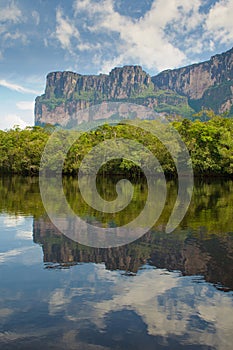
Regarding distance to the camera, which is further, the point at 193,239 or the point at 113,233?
the point at 113,233

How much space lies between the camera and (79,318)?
8547 mm

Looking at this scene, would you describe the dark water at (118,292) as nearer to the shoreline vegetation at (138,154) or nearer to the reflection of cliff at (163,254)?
the reflection of cliff at (163,254)

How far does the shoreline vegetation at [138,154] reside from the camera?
210 ft

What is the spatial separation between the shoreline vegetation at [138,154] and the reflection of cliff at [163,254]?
4783 centimetres

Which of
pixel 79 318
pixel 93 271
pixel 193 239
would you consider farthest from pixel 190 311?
pixel 193 239

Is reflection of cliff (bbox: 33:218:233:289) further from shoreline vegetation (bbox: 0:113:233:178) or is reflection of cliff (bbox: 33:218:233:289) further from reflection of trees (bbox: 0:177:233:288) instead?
shoreline vegetation (bbox: 0:113:233:178)

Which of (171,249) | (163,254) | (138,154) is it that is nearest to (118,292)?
(163,254)

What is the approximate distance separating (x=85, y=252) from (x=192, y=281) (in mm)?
5064

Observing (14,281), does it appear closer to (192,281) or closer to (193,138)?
(192,281)

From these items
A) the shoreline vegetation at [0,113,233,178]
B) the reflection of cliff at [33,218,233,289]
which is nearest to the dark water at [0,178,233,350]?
the reflection of cliff at [33,218,233,289]

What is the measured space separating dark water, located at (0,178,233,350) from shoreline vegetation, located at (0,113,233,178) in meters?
47.9

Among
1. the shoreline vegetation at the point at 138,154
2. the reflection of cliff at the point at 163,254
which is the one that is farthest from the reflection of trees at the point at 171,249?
the shoreline vegetation at the point at 138,154

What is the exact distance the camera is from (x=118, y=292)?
33.4 feet

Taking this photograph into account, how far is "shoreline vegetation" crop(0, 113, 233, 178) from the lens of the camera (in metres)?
64.1
